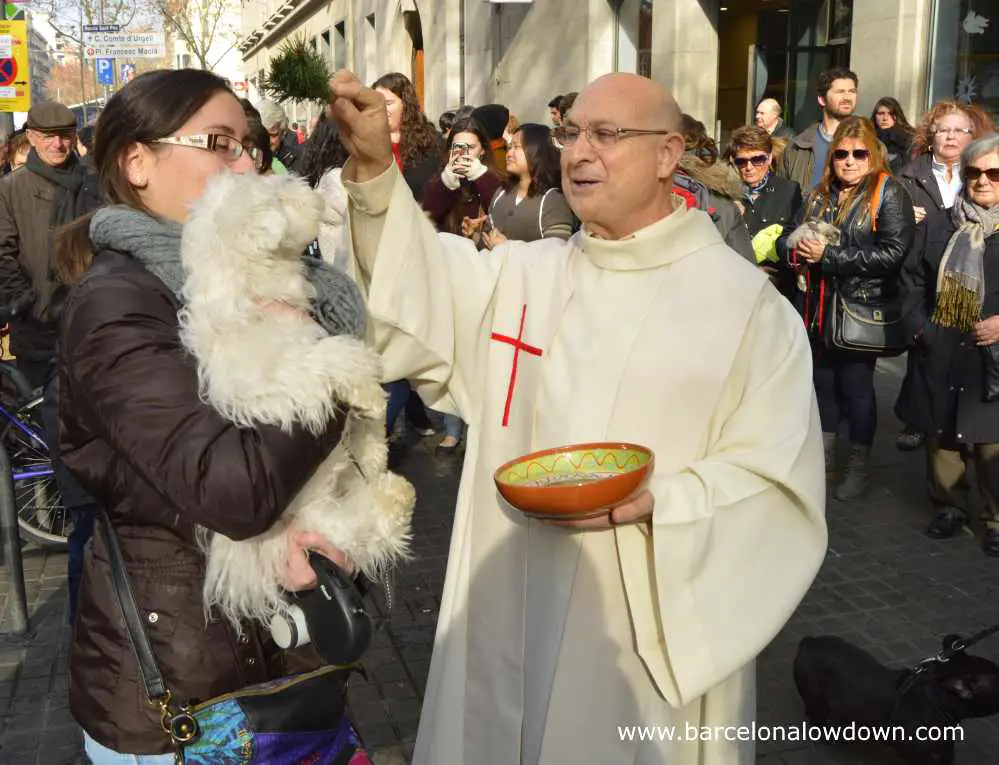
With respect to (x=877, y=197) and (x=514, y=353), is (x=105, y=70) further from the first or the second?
(x=514, y=353)

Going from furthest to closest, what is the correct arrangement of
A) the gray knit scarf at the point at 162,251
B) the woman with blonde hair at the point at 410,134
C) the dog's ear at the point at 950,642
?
the woman with blonde hair at the point at 410,134, the dog's ear at the point at 950,642, the gray knit scarf at the point at 162,251

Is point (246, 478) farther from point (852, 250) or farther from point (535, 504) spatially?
point (852, 250)

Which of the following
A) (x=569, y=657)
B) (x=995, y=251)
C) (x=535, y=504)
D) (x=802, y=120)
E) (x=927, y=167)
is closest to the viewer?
(x=535, y=504)

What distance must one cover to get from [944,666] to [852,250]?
10.9ft

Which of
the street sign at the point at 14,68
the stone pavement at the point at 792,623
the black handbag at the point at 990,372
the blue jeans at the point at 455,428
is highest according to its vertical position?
the street sign at the point at 14,68

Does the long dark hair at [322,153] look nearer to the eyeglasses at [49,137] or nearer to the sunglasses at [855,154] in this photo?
the eyeglasses at [49,137]

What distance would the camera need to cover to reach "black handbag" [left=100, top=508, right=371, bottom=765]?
193cm

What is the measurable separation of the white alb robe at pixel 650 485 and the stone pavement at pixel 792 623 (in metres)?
1.54

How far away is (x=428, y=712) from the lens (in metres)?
2.77

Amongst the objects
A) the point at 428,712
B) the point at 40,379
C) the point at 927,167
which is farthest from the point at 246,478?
the point at 927,167

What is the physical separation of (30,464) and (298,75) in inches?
153

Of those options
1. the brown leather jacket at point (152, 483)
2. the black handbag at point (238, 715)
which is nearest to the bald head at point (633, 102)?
the brown leather jacket at point (152, 483)

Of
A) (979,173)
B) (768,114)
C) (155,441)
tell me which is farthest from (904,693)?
(768,114)

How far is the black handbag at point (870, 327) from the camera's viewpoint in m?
6.59
